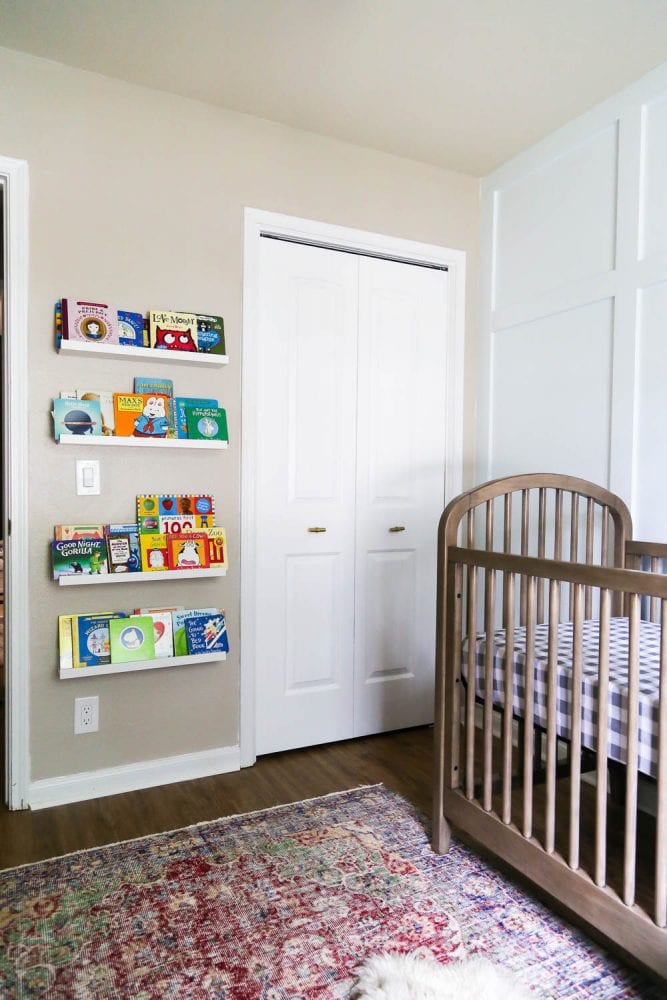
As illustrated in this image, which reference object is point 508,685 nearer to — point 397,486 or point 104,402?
point 397,486

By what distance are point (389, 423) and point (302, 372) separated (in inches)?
17.1

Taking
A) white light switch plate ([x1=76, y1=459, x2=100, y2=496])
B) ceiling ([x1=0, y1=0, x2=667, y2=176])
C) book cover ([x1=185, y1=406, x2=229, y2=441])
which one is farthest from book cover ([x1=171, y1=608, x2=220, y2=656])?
ceiling ([x1=0, y1=0, x2=667, y2=176])

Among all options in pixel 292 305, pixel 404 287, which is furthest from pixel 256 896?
pixel 404 287

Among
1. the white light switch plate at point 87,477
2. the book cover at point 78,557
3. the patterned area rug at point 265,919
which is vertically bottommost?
the patterned area rug at point 265,919

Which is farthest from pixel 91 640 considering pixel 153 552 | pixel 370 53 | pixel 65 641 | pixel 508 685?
pixel 370 53

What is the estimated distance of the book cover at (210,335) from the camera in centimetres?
228

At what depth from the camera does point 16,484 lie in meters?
2.06

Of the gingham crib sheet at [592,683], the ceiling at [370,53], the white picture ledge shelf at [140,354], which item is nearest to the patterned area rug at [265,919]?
the gingham crib sheet at [592,683]

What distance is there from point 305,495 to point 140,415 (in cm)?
70

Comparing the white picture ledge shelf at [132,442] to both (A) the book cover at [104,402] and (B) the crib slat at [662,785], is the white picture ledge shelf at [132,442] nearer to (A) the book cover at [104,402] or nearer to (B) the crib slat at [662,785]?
(A) the book cover at [104,402]

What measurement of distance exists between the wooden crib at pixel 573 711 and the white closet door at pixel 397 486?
575mm

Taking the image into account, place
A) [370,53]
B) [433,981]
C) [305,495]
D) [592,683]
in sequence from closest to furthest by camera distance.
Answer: [433,981] → [592,683] → [370,53] → [305,495]

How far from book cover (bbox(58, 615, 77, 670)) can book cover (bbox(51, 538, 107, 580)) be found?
0.46 feet

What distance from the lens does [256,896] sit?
5.34 feet
